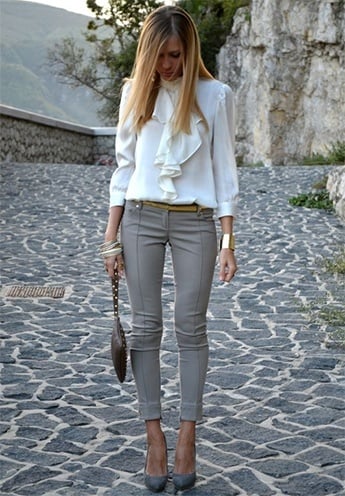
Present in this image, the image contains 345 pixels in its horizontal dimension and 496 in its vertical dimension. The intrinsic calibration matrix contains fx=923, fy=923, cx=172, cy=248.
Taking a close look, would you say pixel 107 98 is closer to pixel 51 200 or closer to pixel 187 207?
pixel 51 200

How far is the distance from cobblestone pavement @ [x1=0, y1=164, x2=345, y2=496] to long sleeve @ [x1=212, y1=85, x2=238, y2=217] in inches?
44.1

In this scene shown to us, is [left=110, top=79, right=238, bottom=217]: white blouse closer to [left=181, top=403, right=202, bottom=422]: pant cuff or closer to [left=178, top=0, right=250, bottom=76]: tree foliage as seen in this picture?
[left=181, top=403, right=202, bottom=422]: pant cuff

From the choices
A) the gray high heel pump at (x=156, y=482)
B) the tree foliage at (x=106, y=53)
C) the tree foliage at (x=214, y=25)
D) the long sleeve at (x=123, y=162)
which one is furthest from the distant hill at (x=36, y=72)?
the gray high heel pump at (x=156, y=482)

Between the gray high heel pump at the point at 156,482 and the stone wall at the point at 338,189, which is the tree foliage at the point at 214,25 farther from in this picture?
the gray high heel pump at the point at 156,482

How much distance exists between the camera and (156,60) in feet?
10.9

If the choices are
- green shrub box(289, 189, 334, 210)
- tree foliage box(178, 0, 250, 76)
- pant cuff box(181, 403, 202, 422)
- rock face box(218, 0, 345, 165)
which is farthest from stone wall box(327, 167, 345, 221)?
tree foliage box(178, 0, 250, 76)

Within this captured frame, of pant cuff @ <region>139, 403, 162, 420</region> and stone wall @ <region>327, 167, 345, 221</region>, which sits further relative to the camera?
stone wall @ <region>327, 167, 345, 221</region>

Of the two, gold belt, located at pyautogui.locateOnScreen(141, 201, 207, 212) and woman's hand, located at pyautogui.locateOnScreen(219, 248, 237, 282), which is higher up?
gold belt, located at pyautogui.locateOnScreen(141, 201, 207, 212)

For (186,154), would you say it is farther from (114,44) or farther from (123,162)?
(114,44)

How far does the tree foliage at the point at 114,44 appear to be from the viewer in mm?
26359

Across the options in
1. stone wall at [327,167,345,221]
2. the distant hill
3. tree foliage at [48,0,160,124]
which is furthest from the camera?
the distant hill

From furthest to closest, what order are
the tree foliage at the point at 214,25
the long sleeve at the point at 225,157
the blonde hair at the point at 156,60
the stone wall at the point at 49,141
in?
the tree foliage at the point at 214,25 < the stone wall at the point at 49,141 < the long sleeve at the point at 225,157 < the blonde hair at the point at 156,60

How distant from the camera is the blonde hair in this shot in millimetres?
3316

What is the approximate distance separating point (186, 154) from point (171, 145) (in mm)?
64
